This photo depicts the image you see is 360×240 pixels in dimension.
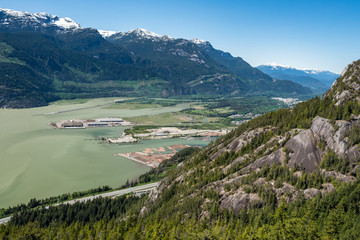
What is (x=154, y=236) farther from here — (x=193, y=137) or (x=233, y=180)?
(x=193, y=137)

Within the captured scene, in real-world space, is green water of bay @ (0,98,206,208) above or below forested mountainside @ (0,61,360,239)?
below

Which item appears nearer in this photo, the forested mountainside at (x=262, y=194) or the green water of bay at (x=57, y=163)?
the forested mountainside at (x=262, y=194)

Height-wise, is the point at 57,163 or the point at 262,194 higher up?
the point at 262,194

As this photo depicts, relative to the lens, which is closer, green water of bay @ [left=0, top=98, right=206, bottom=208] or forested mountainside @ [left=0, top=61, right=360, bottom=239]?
forested mountainside @ [left=0, top=61, right=360, bottom=239]

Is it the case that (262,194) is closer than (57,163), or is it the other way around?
(262,194)

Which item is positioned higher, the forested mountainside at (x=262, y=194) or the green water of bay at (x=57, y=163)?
the forested mountainside at (x=262, y=194)

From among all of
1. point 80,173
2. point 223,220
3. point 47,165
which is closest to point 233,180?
point 223,220

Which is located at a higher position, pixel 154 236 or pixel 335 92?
pixel 335 92

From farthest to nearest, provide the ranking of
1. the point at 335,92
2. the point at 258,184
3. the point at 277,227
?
the point at 335,92, the point at 258,184, the point at 277,227
